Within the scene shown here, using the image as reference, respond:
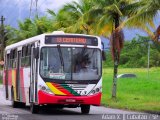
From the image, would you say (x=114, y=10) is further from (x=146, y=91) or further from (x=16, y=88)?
(x=146, y=91)

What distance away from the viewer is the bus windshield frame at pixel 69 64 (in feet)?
70.0

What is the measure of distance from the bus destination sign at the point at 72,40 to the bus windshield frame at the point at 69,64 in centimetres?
22

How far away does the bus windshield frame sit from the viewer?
21.3 metres

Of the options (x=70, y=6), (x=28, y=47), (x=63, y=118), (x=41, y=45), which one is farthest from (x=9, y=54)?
(x=70, y=6)

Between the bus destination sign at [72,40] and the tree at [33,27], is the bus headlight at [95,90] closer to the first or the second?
the bus destination sign at [72,40]

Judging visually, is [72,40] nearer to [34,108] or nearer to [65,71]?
[65,71]

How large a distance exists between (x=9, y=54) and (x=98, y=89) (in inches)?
299

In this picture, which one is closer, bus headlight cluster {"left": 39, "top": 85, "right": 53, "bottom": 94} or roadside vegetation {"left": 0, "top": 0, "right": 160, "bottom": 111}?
bus headlight cluster {"left": 39, "top": 85, "right": 53, "bottom": 94}

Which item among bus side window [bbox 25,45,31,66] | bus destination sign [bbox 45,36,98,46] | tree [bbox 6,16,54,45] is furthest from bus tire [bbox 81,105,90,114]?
tree [bbox 6,16,54,45]

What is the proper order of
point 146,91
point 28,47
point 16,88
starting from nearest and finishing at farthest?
point 28,47 → point 16,88 → point 146,91

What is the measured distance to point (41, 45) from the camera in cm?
2152

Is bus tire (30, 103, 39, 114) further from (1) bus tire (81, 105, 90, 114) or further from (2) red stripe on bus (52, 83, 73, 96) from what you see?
(1) bus tire (81, 105, 90, 114)

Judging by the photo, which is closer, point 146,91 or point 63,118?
point 63,118

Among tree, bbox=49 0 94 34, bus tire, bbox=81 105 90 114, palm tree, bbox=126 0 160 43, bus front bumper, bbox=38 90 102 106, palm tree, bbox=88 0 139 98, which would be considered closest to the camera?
bus front bumper, bbox=38 90 102 106
